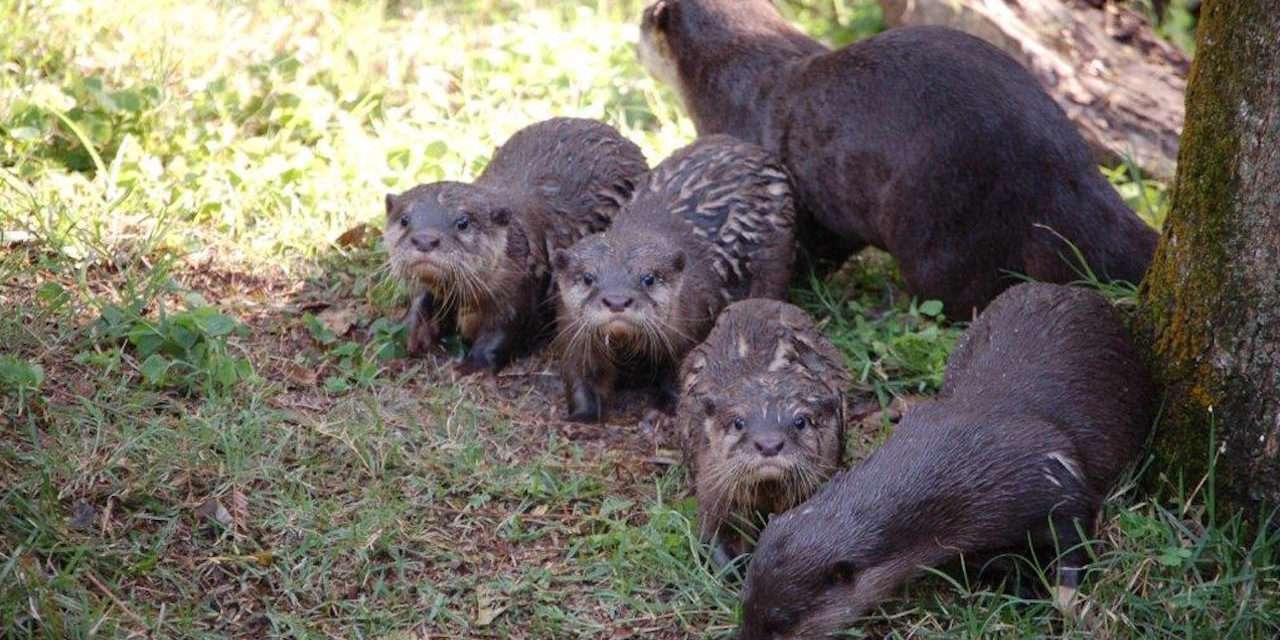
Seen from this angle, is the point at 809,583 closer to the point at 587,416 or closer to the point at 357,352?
the point at 587,416

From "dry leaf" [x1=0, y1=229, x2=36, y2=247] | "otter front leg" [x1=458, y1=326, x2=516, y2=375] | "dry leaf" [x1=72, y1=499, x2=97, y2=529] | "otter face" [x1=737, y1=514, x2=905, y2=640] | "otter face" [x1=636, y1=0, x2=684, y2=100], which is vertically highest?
"otter face" [x1=636, y1=0, x2=684, y2=100]

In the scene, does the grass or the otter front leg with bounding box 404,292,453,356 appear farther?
the otter front leg with bounding box 404,292,453,356

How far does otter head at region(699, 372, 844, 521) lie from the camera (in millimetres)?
3289

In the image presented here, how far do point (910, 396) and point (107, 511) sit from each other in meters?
1.97

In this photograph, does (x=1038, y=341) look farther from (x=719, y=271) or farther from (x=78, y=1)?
(x=78, y=1)

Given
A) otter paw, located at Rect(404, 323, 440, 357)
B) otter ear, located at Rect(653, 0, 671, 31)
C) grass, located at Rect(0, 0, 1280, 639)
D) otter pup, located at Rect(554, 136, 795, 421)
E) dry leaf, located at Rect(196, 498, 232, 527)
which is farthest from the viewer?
otter ear, located at Rect(653, 0, 671, 31)

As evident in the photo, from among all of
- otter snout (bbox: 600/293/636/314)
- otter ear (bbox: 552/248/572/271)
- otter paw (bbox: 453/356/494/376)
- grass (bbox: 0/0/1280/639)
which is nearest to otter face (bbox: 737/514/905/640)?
grass (bbox: 0/0/1280/639)

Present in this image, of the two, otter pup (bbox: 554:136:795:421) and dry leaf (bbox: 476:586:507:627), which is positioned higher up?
otter pup (bbox: 554:136:795:421)

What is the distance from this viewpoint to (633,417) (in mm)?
4168

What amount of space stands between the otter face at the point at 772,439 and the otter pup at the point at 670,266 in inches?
22.0

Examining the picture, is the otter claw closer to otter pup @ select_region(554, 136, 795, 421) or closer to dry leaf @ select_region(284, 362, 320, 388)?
otter pup @ select_region(554, 136, 795, 421)

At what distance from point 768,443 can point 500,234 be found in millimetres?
1264

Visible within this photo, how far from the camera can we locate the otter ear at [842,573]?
2.91 meters

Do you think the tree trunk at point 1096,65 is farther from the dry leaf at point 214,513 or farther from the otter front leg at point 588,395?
the dry leaf at point 214,513
